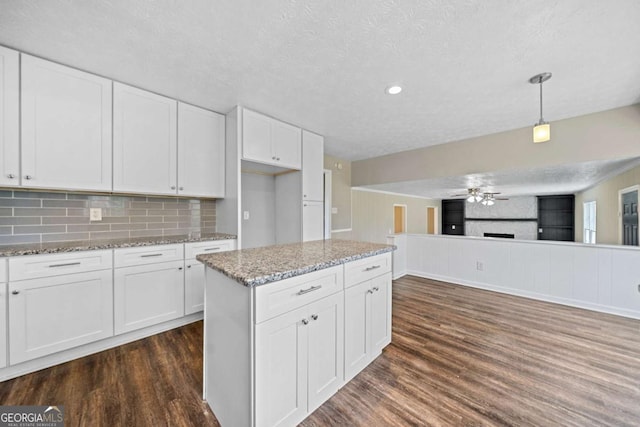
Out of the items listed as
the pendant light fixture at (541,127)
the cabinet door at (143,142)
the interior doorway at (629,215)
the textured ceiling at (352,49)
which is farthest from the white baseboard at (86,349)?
the interior doorway at (629,215)

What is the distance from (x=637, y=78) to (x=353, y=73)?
238cm

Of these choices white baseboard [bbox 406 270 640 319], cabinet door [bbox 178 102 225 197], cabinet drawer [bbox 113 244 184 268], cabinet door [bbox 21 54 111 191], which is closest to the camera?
cabinet door [bbox 21 54 111 191]

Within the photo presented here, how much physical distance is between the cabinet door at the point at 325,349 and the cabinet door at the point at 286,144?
199 centimetres

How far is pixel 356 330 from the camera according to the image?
175 cm

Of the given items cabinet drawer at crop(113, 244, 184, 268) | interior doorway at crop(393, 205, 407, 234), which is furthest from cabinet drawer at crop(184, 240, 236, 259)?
interior doorway at crop(393, 205, 407, 234)

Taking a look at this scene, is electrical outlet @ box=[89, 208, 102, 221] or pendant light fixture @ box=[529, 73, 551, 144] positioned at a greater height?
pendant light fixture @ box=[529, 73, 551, 144]

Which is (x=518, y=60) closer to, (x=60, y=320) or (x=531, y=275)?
(x=531, y=275)

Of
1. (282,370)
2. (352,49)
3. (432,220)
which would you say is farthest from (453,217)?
(282,370)

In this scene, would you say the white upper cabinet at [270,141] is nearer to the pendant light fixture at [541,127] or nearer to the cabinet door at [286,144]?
the cabinet door at [286,144]

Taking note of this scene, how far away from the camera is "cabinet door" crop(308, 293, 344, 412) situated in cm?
142

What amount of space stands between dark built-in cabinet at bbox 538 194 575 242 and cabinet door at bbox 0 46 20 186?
464 inches

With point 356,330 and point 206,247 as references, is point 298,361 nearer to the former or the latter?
point 356,330

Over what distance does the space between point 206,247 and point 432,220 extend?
30.2 ft

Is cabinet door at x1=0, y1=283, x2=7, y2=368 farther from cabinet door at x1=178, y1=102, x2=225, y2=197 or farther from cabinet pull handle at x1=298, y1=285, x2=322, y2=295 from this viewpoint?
cabinet pull handle at x1=298, y1=285, x2=322, y2=295
